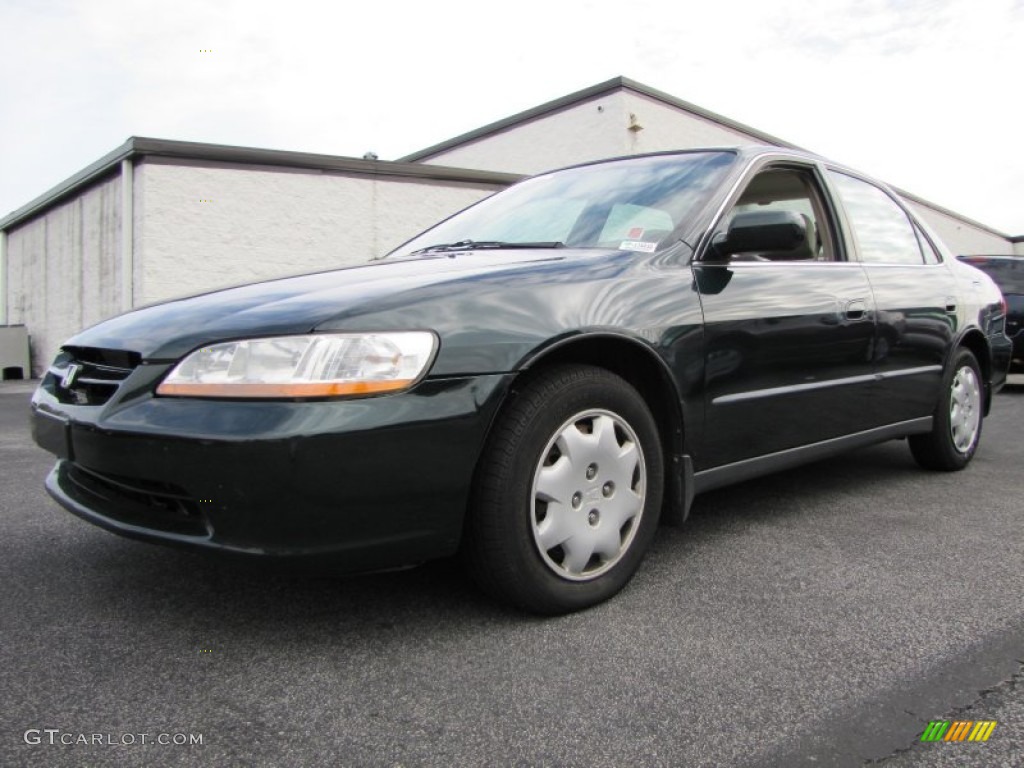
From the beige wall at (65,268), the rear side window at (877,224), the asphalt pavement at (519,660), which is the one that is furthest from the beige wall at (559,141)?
the asphalt pavement at (519,660)

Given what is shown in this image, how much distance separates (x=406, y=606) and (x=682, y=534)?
1215mm

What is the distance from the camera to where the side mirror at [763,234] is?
2666 mm

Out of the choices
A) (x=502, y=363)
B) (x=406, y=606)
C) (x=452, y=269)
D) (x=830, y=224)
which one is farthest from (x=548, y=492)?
(x=830, y=224)

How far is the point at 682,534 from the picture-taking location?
3.09m

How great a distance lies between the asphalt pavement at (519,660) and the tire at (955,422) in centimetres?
114

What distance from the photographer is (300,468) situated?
1.82 meters

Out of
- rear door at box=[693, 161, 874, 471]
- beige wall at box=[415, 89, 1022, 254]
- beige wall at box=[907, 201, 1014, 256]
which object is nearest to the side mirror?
rear door at box=[693, 161, 874, 471]

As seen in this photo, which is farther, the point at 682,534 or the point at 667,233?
the point at 682,534

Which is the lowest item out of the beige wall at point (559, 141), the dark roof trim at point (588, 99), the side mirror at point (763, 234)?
the side mirror at point (763, 234)

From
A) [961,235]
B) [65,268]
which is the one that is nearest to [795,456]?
[65,268]

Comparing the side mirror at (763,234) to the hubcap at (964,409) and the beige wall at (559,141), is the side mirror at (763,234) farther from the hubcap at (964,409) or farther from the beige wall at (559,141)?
the beige wall at (559,141)

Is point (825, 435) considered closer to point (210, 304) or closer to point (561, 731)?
A: point (561, 731)

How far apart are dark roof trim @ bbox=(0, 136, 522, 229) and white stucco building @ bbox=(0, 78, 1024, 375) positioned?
0.02 meters

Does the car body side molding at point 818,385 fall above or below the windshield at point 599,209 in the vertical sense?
below
